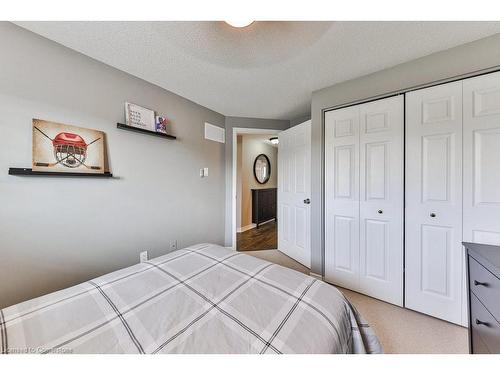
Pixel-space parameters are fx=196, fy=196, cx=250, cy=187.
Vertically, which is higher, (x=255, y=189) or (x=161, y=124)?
(x=161, y=124)

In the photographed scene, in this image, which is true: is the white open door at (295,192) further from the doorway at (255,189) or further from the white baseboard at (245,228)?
the white baseboard at (245,228)

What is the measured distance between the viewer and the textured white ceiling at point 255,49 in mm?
920

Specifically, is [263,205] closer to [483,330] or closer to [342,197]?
[342,197]

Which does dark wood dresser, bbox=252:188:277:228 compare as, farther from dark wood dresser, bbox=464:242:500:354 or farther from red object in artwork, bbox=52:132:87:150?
dark wood dresser, bbox=464:242:500:354

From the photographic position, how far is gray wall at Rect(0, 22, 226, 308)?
131cm

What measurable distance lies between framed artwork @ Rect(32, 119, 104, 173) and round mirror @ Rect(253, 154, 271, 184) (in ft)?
11.5

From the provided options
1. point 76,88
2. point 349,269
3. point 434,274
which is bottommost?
point 349,269

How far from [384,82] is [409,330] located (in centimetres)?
209

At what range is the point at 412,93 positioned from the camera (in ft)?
5.54

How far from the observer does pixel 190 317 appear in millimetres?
809

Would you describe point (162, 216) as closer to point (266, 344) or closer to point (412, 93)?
point (266, 344)

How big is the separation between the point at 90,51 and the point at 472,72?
2951 millimetres

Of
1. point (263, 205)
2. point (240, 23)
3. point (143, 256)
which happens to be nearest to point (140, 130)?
point (143, 256)
